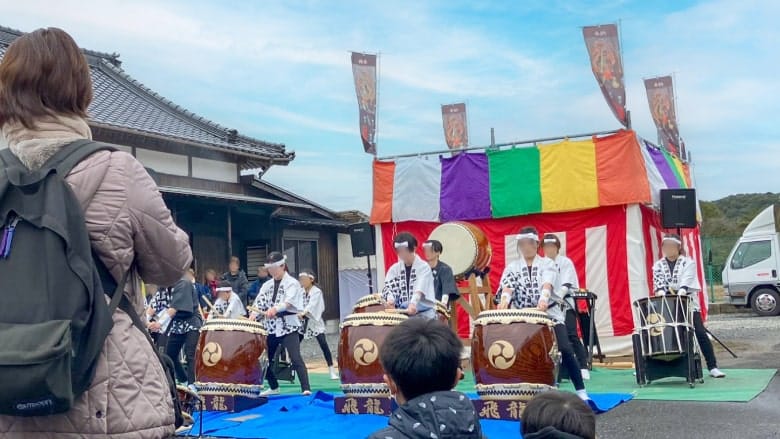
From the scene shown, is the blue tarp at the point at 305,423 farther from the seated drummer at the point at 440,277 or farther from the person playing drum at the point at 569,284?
the seated drummer at the point at 440,277

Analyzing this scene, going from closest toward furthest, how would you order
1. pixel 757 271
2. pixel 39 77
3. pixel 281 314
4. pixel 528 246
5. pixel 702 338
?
pixel 39 77
pixel 528 246
pixel 702 338
pixel 281 314
pixel 757 271

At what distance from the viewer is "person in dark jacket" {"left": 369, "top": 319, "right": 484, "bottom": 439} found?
2033 mm

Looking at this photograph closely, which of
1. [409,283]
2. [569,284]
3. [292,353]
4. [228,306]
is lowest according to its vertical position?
[292,353]

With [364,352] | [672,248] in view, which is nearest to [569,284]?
[672,248]

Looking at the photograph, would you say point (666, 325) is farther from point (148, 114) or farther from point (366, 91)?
point (148, 114)

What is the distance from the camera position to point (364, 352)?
20.5 ft

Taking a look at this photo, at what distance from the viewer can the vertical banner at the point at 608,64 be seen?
1041 cm

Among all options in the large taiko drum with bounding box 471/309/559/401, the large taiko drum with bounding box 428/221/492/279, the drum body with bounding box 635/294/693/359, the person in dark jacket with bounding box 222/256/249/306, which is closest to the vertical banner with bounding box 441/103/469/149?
the person in dark jacket with bounding box 222/256/249/306

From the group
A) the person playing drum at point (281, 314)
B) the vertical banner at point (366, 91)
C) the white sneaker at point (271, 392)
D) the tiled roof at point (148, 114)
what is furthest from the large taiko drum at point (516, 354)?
the tiled roof at point (148, 114)

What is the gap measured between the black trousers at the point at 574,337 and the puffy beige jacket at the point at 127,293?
6.61 metres

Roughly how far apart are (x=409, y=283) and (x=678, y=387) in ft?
8.82

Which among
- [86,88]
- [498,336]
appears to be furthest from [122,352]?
[498,336]

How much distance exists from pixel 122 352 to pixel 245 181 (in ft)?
42.4

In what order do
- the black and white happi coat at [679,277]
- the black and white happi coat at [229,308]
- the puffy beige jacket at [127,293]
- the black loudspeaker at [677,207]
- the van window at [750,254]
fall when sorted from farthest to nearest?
1. the van window at [750,254]
2. the black loudspeaker at [677,207]
3. the black and white happi coat at [229,308]
4. the black and white happi coat at [679,277]
5. the puffy beige jacket at [127,293]
